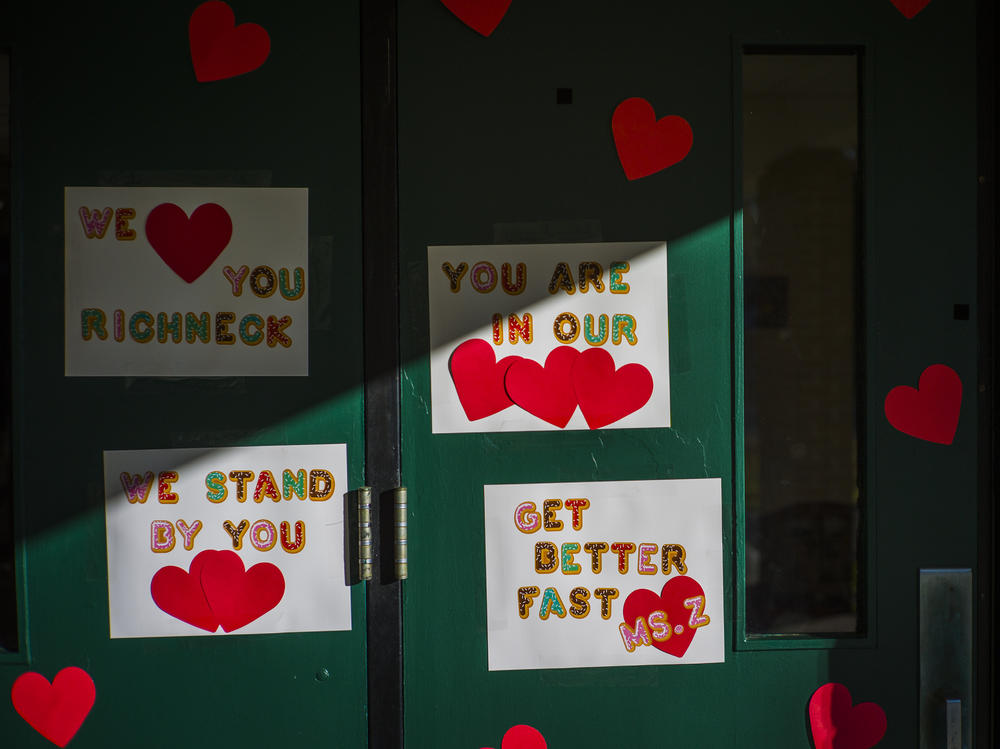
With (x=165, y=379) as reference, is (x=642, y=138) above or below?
above

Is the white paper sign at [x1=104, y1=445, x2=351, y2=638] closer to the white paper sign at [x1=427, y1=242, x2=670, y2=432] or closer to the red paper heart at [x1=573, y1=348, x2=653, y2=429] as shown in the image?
the white paper sign at [x1=427, y1=242, x2=670, y2=432]

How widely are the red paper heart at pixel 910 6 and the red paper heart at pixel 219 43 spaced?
1.36m

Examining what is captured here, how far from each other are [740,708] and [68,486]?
149 centimetres

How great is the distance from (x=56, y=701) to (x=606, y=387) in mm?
1316

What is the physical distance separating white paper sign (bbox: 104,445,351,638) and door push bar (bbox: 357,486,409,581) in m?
0.05

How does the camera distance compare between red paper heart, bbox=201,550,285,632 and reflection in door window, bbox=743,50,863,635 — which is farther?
reflection in door window, bbox=743,50,863,635

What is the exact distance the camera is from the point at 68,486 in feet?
4.98

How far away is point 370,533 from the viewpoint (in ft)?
5.08

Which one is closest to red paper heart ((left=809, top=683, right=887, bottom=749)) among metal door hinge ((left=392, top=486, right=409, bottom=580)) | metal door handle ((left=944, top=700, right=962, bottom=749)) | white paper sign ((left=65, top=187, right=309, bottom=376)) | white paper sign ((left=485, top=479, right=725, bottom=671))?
metal door handle ((left=944, top=700, right=962, bottom=749))

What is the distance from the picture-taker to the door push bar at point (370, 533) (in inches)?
60.6

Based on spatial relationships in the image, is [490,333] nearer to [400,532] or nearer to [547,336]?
[547,336]

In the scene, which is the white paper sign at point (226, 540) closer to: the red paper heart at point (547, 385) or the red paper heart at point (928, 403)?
the red paper heart at point (547, 385)

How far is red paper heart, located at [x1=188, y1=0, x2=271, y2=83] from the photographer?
4.97 ft

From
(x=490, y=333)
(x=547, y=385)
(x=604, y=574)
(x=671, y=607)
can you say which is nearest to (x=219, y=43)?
(x=490, y=333)
